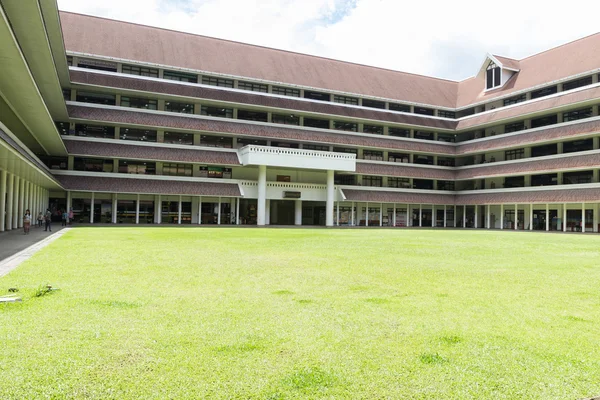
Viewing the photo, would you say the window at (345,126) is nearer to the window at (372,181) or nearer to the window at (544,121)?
the window at (372,181)

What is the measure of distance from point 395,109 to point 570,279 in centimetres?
5289

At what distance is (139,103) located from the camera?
48875 millimetres

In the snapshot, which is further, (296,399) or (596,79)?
(596,79)

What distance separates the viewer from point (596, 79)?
4788cm

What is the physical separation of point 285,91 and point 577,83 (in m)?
31.4

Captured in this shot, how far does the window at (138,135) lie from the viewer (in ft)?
160

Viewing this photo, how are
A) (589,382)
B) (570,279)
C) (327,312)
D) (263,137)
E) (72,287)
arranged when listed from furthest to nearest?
(263,137)
(570,279)
(72,287)
(327,312)
(589,382)

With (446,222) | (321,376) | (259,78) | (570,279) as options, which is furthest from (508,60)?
(321,376)

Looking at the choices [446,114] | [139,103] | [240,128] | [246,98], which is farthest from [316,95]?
[139,103]

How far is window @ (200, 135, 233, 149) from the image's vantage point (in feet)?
169

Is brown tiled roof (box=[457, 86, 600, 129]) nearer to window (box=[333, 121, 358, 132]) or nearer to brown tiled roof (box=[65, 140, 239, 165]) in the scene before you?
window (box=[333, 121, 358, 132])

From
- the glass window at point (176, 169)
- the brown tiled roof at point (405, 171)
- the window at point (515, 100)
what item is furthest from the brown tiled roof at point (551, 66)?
the glass window at point (176, 169)

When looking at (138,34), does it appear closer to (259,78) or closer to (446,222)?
(259,78)

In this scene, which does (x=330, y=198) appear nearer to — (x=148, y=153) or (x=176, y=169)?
(x=176, y=169)
